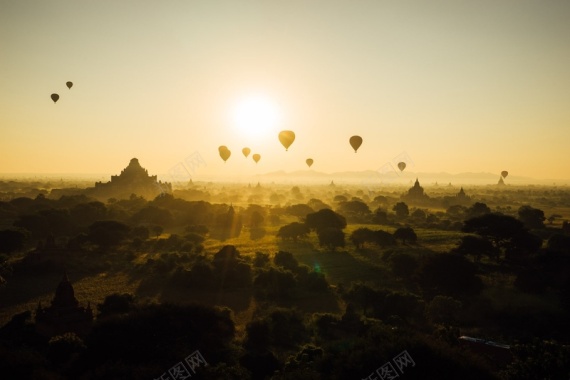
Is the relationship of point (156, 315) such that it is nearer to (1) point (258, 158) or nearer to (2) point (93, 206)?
(2) point (93, 206)

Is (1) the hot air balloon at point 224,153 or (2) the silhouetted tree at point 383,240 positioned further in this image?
(1) the hot air balloon at point 224,153

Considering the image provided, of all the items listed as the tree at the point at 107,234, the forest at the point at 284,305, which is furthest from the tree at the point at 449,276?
the tree at the point at 107,234

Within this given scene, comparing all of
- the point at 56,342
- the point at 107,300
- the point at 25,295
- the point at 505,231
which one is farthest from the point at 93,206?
the point at 505,231

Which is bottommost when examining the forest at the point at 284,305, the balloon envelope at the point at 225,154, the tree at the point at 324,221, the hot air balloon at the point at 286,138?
the forest at the point at 284,305

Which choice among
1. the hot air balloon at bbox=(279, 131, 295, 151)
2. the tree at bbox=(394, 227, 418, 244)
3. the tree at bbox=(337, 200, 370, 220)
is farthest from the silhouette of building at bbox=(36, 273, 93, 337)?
the tree at bbox=(337, 200, 370, 220)

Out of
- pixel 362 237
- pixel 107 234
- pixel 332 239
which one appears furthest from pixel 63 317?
pixel 362 237

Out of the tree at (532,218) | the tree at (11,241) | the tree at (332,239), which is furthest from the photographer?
the tree at (532,218)

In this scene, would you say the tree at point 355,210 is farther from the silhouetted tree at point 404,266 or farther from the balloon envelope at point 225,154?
the silhouetted tree at point 404,266

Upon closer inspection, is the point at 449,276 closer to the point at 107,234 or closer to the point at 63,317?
the point at 63,317
